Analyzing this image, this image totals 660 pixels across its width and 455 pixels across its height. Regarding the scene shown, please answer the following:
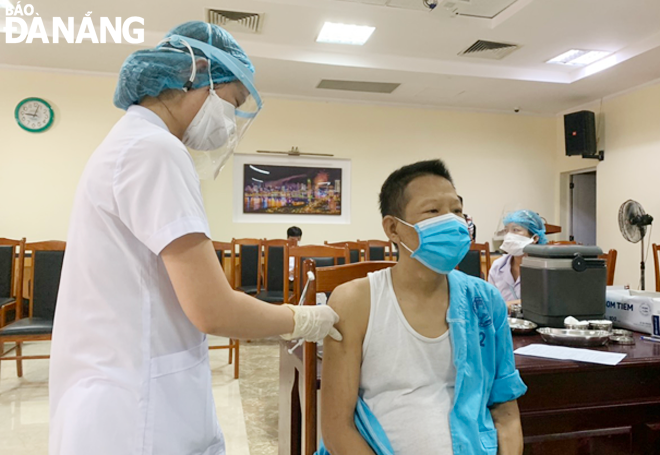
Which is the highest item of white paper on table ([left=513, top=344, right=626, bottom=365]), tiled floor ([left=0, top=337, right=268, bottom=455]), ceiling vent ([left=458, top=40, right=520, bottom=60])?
ceiling vent ([left=458, top=40, right=520, bottom=60])

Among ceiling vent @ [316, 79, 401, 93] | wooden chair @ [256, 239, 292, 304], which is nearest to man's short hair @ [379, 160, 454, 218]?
wooden chair @ [256, 239, 292, 304]

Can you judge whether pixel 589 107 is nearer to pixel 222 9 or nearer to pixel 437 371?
pixel 222 9

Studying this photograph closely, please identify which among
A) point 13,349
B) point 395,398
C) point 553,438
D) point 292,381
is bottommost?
point 13,349

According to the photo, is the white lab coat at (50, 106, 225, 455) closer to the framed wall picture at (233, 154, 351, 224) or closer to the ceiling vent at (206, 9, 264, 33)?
the ceiling vent at (206, 9, 264, 33)

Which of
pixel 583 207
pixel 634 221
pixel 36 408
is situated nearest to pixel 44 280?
pixel 36 408

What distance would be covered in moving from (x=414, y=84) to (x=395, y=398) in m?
5.14

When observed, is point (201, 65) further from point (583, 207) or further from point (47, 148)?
point (583, 207)

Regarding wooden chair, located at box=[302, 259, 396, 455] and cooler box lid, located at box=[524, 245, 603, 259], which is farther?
cooler box lid, located at box=[524, 245, 603, 259]

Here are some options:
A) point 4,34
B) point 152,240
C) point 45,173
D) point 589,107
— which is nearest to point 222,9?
point 4,34

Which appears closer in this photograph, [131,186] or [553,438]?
[131,186]

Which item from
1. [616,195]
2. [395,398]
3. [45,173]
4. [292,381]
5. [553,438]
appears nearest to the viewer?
[395,398]

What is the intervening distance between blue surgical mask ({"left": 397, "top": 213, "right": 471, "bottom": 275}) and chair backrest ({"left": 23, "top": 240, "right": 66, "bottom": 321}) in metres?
2.78

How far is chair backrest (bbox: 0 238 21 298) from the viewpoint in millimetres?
3404

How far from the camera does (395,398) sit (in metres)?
1.08
